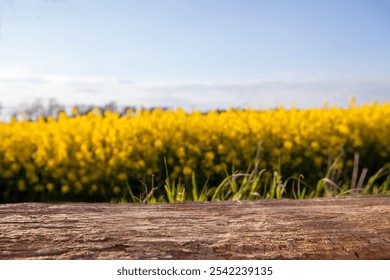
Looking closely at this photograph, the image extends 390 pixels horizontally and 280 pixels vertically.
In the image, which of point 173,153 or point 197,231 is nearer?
point 197,231

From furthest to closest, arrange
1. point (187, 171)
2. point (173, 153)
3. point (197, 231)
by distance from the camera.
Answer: point (173, 153)
point (187, 171)
point (197, 231)

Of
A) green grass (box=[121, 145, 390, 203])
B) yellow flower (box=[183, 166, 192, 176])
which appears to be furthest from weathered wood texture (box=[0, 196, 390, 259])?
yellow flower (box=[183, 166, 192, 176])

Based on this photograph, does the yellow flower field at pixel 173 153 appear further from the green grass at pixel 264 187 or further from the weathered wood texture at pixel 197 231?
the weathered wood texture at pixel 197 231

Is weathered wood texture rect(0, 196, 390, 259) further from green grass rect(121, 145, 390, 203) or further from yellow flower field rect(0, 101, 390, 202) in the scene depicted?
yellow flower field rect(0, 101, 390, 202)

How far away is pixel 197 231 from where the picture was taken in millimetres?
1891

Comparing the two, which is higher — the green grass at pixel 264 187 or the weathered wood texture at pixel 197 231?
the weathered wood texture at pixel 197 231

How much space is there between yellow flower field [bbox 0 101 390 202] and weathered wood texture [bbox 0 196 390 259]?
1869 mm

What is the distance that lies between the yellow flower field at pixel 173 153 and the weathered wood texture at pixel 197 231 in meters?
1.87

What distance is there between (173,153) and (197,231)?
2.70m

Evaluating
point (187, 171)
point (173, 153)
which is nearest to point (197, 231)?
point (187, 171)

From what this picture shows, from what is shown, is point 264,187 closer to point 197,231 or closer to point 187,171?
point 187,171

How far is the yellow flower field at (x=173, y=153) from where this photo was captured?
175 inches

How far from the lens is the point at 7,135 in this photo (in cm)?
476

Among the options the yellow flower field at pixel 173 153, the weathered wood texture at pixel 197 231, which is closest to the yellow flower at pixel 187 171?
the yellow flower field at pixel 173 153
